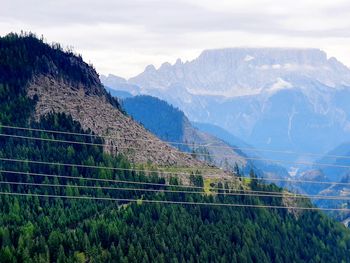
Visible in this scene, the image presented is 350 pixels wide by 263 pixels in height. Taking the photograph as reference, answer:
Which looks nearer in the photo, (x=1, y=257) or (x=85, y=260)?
(x=1, y=257)

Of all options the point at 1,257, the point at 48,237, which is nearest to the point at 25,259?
the point at 1,257

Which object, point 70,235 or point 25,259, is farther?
point 70,235

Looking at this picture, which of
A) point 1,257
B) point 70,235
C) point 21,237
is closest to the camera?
point 1,257

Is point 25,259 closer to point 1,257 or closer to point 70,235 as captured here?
point 1,257

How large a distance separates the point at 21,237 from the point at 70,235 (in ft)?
55.9

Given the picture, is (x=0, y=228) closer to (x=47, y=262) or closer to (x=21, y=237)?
(x=21, y=237)

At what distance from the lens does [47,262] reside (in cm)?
18062

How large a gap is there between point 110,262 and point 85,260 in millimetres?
8986

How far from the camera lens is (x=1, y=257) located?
173 m

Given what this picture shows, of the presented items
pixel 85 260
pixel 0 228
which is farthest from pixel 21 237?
pixel 85 260

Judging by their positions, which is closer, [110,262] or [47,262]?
[47,262]

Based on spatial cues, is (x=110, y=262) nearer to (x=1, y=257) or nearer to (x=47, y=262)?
(x=47, y=262)

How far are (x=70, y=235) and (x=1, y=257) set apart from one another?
97.1 feet

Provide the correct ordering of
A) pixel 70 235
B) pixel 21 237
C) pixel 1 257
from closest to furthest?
pixel 1 257, pixel 21 237, pixel 70 235
